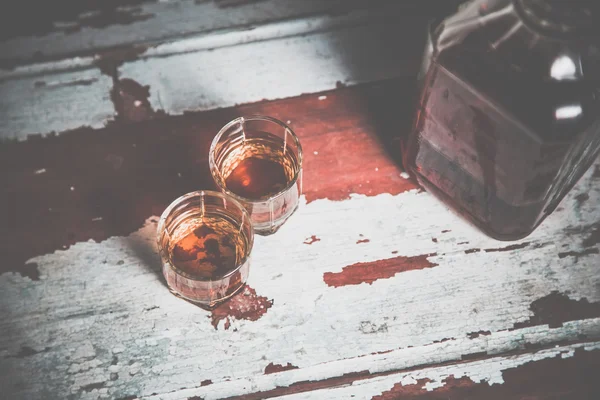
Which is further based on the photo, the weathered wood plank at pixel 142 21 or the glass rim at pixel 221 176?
the weathered wood plank at pixel 142 21

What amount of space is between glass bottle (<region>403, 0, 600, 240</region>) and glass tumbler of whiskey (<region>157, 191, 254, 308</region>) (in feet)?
0.67

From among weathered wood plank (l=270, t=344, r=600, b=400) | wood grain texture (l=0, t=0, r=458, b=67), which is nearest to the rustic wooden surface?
weathered wood plank (l=270, t=344, r=600, b=400)

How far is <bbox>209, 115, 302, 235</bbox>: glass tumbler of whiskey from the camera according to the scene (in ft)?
1.86

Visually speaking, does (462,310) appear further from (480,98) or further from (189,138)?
(189,138)

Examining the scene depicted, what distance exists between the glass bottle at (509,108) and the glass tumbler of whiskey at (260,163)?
133mm

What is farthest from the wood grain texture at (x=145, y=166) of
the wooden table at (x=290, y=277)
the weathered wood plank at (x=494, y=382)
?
the weathered wood plank at (x=494, y=382)

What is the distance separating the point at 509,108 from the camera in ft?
1.58

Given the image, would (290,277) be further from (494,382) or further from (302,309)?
(494,382)

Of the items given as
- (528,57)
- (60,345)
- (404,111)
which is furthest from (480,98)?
(60,345)

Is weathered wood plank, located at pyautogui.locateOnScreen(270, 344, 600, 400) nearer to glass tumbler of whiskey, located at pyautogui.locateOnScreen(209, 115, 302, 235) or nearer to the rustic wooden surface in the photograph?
the rustic wooden surface

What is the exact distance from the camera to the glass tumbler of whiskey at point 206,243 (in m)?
0.54

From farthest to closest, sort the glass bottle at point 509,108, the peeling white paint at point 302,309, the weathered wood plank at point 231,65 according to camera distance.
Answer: the weathered wood plank at point 231,65 → the peeling white paint at point 302,309 → the glass bottle at point 509,108

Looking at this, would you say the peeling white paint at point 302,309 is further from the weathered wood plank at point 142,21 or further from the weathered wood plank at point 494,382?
the weathered wood plank at point 142,21

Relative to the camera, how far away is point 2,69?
655mm
